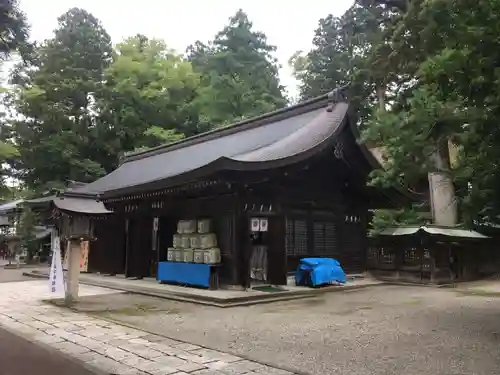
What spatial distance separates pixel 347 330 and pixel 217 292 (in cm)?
408

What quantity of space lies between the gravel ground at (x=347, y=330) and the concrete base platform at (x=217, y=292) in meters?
0.40

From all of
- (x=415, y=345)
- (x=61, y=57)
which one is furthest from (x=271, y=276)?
(x=61, y=57)

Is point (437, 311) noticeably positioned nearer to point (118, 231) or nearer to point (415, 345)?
point (415, 345)

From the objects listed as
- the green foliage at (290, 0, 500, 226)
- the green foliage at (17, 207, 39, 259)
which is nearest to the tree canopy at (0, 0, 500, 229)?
the green foliage at (290, 0, 500, 226)

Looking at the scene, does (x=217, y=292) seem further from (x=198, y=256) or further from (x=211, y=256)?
(x=198, y=256)

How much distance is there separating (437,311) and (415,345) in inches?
126

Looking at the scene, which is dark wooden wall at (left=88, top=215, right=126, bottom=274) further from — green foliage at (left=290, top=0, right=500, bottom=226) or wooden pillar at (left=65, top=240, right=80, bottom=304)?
green foliage at (left=290, top=0, right=500, bottom=226)

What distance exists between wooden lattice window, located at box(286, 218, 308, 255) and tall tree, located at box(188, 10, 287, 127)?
17.1m

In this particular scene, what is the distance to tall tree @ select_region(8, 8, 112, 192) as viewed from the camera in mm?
25594

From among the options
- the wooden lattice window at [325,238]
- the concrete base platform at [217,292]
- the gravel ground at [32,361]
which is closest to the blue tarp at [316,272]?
the concrete base platform at [217,292]

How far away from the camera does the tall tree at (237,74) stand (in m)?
29.6

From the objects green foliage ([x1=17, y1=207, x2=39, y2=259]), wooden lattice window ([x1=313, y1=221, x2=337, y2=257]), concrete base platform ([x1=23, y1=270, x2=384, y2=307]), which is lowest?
concrete base platform ([x1=23, y1=270, x2=384, y2=307])

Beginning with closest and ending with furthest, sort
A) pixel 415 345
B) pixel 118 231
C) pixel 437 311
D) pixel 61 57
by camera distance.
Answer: pixel 415 345
pixel 437 311
pixel 118 231
pixel 61 57

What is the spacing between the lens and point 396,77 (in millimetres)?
16094
